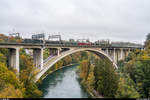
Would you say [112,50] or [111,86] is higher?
[112,50]

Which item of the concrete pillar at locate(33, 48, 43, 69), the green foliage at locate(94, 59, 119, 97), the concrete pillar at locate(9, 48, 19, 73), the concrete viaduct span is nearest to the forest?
the green foliage at locate(94, 59, 119, 97)

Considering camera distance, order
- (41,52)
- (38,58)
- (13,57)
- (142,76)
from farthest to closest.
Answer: (38,58) → (41,52) → (13,57) → (142,76)

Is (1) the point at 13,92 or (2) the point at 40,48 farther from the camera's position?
(2) the point at 40,48

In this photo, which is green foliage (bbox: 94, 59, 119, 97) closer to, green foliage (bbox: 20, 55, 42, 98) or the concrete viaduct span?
the concrete viaduct span

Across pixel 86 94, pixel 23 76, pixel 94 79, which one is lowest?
pixel 86 94

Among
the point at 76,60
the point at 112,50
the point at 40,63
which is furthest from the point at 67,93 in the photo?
the point at 76,60

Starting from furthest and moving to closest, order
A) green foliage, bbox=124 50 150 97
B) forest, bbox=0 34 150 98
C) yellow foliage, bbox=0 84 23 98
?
green foliage, bbox=124 50 150 97, forest, bbox=0 34 150 98, yellow foliage, bbox=0 84 23 98

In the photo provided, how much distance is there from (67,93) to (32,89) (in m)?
6.40

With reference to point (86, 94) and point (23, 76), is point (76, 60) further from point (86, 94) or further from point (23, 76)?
point (23, 76)

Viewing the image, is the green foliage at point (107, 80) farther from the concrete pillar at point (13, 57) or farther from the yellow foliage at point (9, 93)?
the concrete pillar at point (13, 57)

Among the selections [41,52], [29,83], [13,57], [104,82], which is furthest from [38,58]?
[104,82]

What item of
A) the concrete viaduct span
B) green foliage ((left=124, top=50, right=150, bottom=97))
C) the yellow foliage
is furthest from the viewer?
the concrete viaduct span

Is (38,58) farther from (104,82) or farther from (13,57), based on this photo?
(104,82)

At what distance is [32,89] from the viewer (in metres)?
16.4
